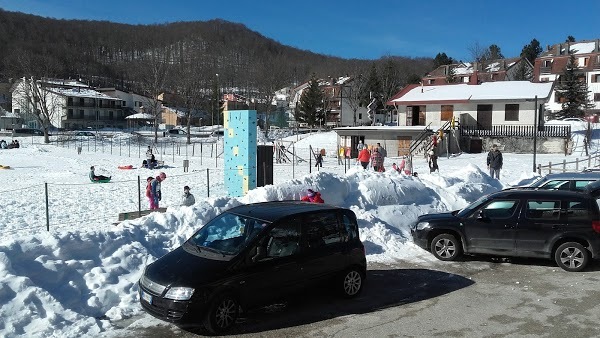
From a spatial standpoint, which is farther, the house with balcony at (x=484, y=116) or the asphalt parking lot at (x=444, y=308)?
the house with balcony at (x=484, y=116)

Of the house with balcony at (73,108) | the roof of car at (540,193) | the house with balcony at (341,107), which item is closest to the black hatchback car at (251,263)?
the roof of car at (540,193)

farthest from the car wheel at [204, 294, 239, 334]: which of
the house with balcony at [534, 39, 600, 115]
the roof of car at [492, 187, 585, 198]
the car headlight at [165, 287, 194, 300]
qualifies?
the house with balcony at [534, 39, 600, 115]

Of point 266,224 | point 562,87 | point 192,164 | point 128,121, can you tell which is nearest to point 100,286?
point 266,224

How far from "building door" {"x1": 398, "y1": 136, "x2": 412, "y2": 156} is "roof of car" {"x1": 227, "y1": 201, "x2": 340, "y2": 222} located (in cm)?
3464

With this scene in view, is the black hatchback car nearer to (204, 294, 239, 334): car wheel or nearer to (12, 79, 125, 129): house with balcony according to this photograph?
(204, 294, 239, 334): car wheel

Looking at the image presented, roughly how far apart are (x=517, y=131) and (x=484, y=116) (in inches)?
135

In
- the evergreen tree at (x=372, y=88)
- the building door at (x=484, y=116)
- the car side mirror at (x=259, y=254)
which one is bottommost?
the car side mirror at (x=259, y=254)

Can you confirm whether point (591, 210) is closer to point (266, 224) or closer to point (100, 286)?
point (266, 224)

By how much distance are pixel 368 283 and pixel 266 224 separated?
2771 mm

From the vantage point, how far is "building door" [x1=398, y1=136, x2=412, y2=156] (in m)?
42.5

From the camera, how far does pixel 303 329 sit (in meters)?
7.10

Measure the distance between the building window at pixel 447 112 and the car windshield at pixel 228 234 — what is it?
1572 inches

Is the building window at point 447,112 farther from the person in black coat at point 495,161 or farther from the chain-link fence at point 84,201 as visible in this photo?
the person in black coat at point 495,161

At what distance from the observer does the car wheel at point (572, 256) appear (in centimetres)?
995
